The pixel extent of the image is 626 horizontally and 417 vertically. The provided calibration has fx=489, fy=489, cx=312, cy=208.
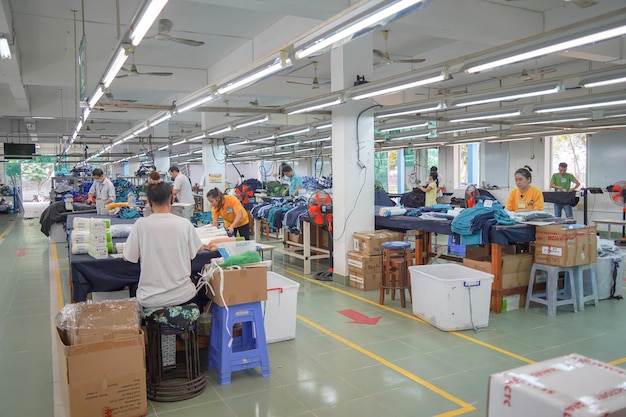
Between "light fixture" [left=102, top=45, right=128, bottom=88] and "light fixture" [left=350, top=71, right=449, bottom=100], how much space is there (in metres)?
2.96

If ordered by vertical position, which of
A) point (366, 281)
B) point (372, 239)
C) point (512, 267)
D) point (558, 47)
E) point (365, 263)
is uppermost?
point (558, 47)

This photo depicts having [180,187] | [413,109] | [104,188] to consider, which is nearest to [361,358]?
[413,109]

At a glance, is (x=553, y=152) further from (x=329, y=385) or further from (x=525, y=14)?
(x=329, y=385)

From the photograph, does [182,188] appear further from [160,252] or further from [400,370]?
[400,370]

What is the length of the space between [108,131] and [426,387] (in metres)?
19.7

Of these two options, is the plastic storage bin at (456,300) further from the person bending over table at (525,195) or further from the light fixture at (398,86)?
the light fixture at (398,86)

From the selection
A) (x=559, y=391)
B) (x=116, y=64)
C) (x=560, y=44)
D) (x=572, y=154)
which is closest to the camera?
(x=559, y=391)

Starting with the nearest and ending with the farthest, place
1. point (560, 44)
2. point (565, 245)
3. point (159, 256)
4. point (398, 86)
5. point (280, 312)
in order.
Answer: point (159, 256) → point (560, 44) → point (280, 312) → point (565, 245) → point (398, 86)

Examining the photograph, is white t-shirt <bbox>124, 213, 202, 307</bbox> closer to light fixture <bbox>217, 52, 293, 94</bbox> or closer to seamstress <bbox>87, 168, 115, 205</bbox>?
light fixture <bbox>217, 52, 293, 94</bbox>

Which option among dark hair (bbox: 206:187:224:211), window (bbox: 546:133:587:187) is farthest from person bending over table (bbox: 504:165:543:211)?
window (bbox: 546:133:587:187)

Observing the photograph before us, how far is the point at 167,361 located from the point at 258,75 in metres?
3.00

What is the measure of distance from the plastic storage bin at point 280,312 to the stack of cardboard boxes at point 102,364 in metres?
1.52

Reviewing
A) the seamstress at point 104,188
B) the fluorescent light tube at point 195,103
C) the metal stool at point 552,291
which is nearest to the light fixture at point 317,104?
the fluorescent light tube at point 195,103

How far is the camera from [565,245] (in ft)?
18.5
